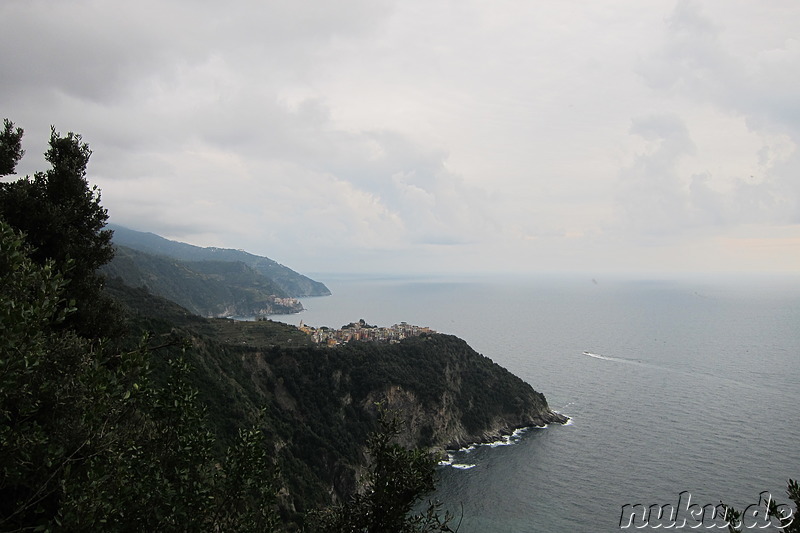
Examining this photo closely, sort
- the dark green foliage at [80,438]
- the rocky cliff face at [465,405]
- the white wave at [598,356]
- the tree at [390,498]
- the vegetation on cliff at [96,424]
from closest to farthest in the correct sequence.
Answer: the dark green foliage at [80,438]
the vegetation on cliff at [96,424]
the tree at [390,498]
the rocky cliff face at [465,405]
the white wave at [598,356]

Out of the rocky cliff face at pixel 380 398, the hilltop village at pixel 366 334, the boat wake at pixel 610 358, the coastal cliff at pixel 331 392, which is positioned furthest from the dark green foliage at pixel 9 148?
the boat wake at pixel 610 358

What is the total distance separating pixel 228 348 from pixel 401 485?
191ft

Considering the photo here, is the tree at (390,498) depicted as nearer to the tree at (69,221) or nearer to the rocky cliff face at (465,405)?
the tree at (69,221)

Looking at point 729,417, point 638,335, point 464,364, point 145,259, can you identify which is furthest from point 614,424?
point 145,259

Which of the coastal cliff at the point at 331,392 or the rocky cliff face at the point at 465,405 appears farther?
the rocky cliff face at the point at 465,405

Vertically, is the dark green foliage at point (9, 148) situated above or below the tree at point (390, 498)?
above

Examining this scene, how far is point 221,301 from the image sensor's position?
188 m

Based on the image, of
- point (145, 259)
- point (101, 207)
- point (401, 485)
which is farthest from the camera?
point (145, 259)

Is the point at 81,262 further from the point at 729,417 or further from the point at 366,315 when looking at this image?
the point at 366,315

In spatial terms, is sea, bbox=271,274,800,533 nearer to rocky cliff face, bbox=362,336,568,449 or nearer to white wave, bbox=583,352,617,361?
white wave, bbox=583,352,617,361

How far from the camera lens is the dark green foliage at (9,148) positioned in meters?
12.6

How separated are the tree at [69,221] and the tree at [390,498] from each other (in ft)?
26.6

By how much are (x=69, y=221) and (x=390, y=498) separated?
11287mm

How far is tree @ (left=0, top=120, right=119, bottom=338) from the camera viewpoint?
11.8 metres
